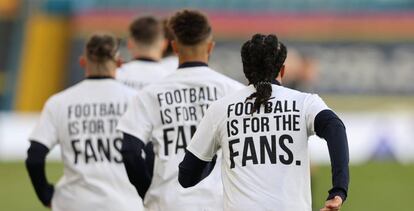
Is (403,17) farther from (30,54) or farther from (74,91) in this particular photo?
(74,91)

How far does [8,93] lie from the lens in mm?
31703

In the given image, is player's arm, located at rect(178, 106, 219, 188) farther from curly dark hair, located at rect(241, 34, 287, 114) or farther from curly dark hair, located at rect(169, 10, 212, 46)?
curly dark hair, located at rect(169, 10, 212, 46)

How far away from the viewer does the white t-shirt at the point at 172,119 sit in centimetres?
798

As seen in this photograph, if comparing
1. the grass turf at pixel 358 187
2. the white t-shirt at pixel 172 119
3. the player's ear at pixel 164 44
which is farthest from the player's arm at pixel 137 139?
the grass turf at pixel 358 187

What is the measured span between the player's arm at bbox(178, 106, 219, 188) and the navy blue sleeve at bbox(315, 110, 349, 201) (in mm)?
621

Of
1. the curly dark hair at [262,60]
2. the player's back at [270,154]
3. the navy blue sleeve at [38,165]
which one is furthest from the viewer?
the navy blue sleeve at [38,165]

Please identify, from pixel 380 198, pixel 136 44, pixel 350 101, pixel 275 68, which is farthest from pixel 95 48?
pixel 350 101

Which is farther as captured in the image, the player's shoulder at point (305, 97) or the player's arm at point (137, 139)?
the player's arm at point (137, 139)

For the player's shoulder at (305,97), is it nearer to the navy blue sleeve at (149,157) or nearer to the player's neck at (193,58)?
the player's neck at (193,58)

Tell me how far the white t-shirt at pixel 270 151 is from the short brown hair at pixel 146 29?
261 centimetres

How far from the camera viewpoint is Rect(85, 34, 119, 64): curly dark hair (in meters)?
8.81

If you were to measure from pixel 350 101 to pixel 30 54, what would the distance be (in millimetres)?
8095

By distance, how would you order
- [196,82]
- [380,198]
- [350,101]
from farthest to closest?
[350,101]
[380,198]
[196,82]

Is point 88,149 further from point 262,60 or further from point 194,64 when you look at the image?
point 262,60
